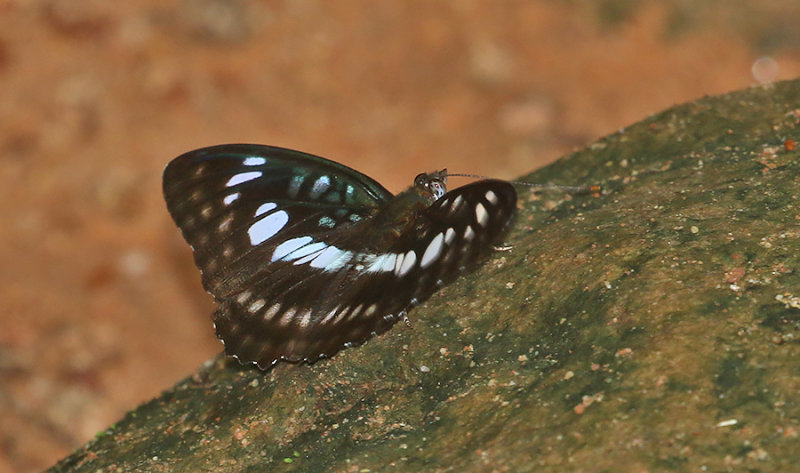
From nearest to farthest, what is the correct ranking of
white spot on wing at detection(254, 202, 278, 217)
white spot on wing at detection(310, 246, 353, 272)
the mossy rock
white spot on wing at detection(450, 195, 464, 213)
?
the mossy rock < white spot on wing at detection(450, 195, 464, 213) < white spot on wing at detection(310, 246, 353, 272) < white spot on wing at detection(254, 202, 278, 217)

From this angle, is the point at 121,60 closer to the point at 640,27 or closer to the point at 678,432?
the point at 640,27

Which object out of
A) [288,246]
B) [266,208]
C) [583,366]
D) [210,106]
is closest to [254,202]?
[266,208]

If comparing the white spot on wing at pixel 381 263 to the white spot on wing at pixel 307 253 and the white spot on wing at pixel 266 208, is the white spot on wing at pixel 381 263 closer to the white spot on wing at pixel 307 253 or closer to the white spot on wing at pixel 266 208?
the white spot on wing at pixel 307 253

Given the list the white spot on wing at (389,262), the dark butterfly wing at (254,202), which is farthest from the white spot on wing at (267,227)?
the white spot on wing at (389,262)

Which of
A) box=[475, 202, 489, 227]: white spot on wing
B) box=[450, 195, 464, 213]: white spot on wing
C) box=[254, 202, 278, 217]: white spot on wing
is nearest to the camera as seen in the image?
box=[450, 195, 464, 213]: white spot on wing

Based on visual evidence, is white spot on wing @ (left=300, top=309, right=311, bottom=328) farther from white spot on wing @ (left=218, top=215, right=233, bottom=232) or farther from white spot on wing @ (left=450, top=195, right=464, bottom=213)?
white spot on wing @ (left=450, top=195, right=464, bottom=213)

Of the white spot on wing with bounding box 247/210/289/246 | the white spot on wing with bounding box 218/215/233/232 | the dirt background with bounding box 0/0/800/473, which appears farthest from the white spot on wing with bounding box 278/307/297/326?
the dirt background with bounding box 0/0/800/473
